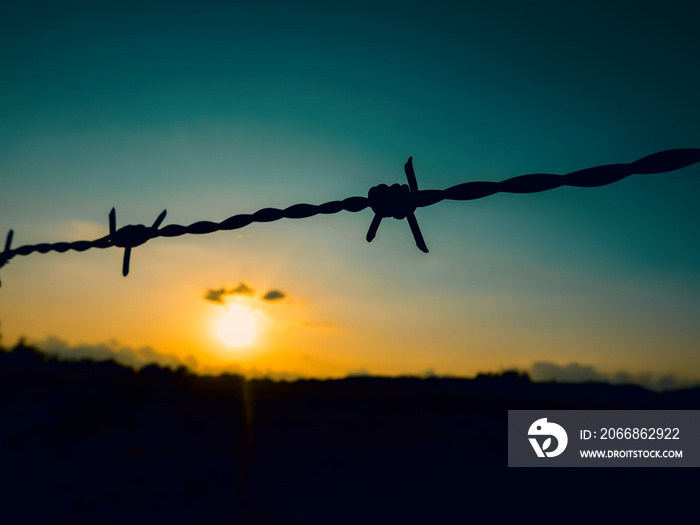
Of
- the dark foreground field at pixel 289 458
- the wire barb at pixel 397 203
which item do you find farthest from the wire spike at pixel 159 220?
the dark foreground field at pixel 289 458

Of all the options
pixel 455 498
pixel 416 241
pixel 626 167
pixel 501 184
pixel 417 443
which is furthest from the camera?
pixel 417 443

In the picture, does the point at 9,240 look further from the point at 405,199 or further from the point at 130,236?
the point at 405,199

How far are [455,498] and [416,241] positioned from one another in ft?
9.63

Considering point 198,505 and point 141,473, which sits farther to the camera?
point 141,473

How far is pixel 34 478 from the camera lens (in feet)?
12.0

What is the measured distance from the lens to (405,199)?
178 centimetres

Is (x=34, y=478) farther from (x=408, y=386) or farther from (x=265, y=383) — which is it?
(x=408, y=386)

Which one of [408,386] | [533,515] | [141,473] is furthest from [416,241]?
[141,473]

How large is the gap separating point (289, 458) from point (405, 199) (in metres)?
3.13

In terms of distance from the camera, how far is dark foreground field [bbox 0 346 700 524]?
3516 millimetres

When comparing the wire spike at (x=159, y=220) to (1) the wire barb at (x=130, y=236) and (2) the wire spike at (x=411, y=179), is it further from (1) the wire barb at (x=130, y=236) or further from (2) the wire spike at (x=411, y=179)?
(2) the wire spike at (x=411, y=179)

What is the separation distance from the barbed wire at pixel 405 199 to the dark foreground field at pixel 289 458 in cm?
183

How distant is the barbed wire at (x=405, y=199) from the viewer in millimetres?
1303

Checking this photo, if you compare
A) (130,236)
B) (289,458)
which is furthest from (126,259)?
(289,458)
